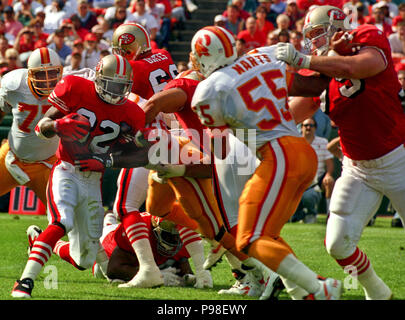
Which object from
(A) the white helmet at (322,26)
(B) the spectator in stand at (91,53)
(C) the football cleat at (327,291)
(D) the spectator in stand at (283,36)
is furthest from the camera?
(B) the spectator in stand at (91,53)

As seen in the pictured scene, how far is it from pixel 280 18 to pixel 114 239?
6.88m

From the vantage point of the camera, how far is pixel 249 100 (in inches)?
168

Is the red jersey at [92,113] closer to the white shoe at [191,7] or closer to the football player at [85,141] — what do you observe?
the football player at [85,141]

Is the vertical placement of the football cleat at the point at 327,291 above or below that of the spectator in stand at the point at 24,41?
above

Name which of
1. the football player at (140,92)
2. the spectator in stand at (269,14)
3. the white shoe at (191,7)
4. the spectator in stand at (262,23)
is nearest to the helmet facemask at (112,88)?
the football player at (140,92)

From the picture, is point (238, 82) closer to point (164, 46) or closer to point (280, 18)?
point (280, 18)

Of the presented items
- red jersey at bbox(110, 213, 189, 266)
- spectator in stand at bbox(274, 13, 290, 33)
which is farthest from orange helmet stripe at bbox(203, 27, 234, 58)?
spectator in stand at bbox(274, 13, 290, 33)

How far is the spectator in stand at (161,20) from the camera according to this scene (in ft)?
42.3

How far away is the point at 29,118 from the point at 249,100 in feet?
8.61

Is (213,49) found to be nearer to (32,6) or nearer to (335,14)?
(335,14)

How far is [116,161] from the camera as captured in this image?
4988 mm

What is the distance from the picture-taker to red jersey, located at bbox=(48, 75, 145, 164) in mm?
5098

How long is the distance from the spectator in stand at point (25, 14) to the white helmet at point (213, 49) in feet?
34.7
